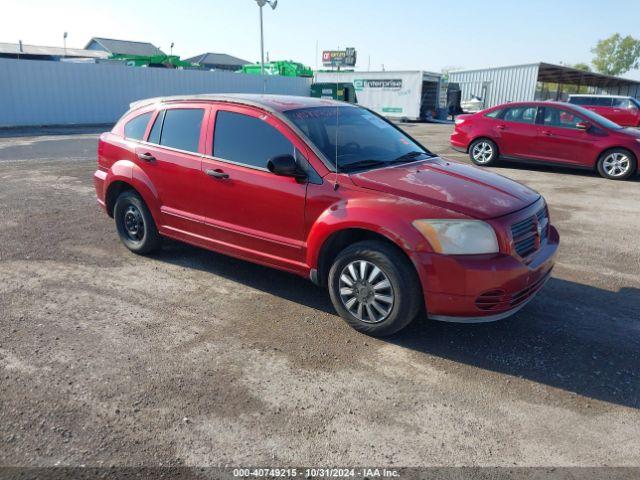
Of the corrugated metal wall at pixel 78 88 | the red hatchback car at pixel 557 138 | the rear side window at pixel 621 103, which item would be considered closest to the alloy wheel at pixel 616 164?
the red hatchback car at pixel 557 138

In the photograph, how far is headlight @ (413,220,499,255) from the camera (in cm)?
354

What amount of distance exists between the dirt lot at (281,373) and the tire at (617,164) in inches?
235

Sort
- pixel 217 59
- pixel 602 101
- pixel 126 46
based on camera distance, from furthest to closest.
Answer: pixel 217 59 < pixel 126 46 < pixel 602 101

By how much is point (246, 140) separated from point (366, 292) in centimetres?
177

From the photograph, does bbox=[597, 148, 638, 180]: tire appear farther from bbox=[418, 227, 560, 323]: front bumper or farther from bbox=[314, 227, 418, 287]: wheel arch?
bbox=[314, 227, 418, 287]: wheel arch

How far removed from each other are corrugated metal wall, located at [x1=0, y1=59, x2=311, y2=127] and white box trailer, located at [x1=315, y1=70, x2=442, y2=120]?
21.3 feet

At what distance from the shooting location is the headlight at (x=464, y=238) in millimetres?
3543

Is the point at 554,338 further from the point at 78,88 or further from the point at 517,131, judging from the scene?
the point at 78,88

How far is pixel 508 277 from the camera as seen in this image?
3553mm

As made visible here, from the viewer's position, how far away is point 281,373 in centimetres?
346

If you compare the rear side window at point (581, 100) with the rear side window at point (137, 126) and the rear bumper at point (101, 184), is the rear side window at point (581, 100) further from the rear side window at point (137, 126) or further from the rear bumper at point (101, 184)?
the rear bumper at point (101, 184)

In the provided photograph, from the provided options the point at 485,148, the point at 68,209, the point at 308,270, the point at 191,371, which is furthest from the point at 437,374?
the point at 485,148

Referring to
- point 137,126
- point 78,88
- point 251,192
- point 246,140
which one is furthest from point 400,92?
point 251,192

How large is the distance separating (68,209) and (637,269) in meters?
7.51
